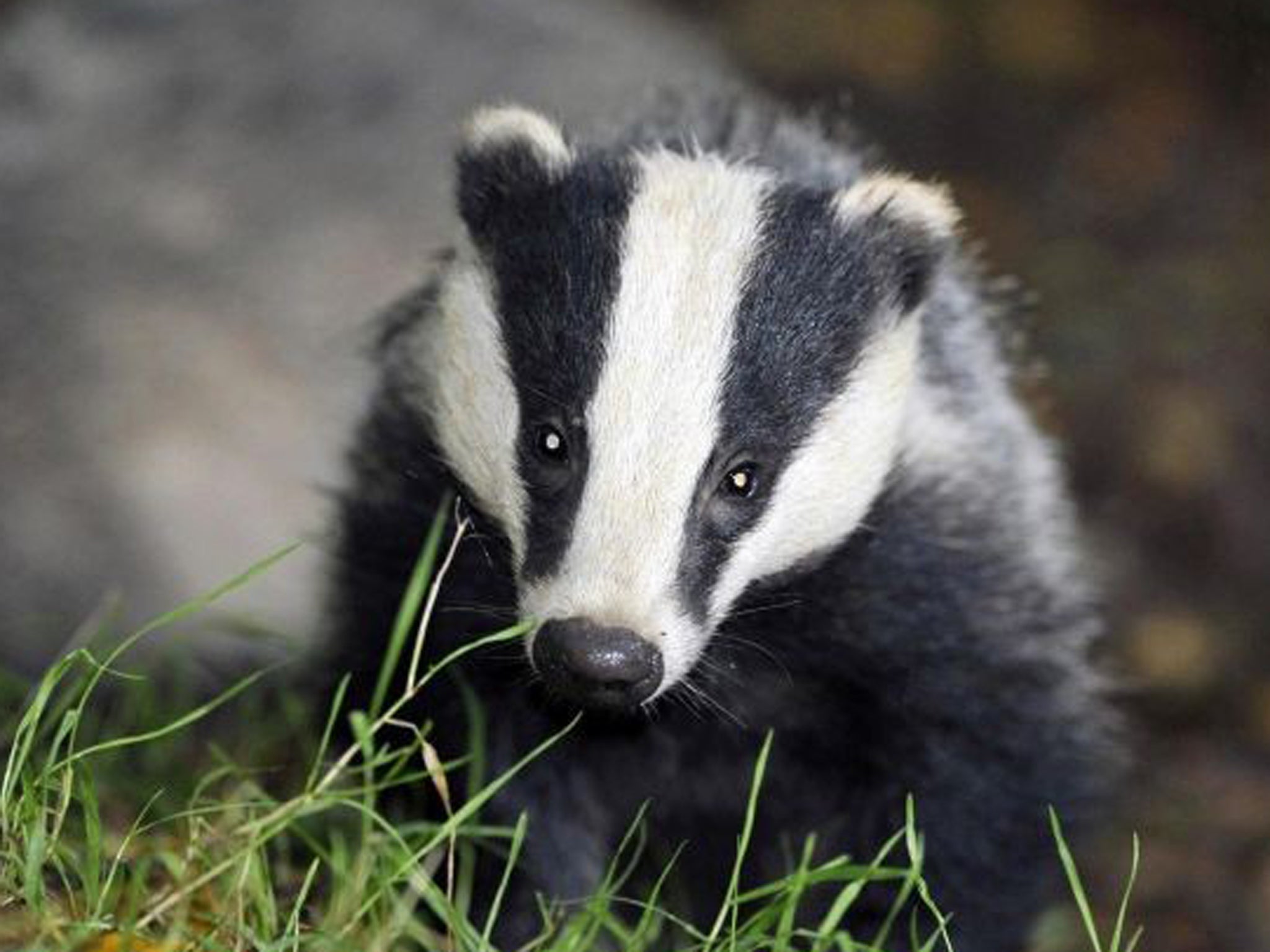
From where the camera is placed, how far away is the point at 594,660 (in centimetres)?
272

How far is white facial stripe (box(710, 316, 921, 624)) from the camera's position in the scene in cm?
301

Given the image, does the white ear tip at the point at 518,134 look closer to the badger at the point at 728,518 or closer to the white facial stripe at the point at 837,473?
the badger at the point at 728,518

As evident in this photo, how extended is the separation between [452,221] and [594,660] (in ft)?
8.40

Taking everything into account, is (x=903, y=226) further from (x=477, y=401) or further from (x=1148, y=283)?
(x=1148, y=283)

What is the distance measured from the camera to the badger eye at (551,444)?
9.64ft

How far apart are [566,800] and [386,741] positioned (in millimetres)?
285

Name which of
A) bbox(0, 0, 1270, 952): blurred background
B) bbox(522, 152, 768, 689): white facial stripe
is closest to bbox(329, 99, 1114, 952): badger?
Answer: bbox(522, 152, 768, 689): white facial stripe

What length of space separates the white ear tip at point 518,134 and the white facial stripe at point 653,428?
0.24 metres

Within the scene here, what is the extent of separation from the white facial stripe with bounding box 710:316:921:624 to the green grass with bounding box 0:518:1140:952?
27cm

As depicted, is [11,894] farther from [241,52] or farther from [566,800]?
[241,52]

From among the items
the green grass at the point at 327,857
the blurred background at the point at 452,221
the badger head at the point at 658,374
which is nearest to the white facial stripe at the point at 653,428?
the badger head at the point at 658,374

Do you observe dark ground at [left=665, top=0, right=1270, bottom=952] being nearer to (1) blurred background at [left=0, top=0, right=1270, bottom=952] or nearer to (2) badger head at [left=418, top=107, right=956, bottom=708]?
(1) blurred background at [left=0, top=0, right=1270, bottom=952]

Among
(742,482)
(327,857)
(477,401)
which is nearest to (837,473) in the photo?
(742,482)

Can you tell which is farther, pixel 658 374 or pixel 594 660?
pixel 658 374
